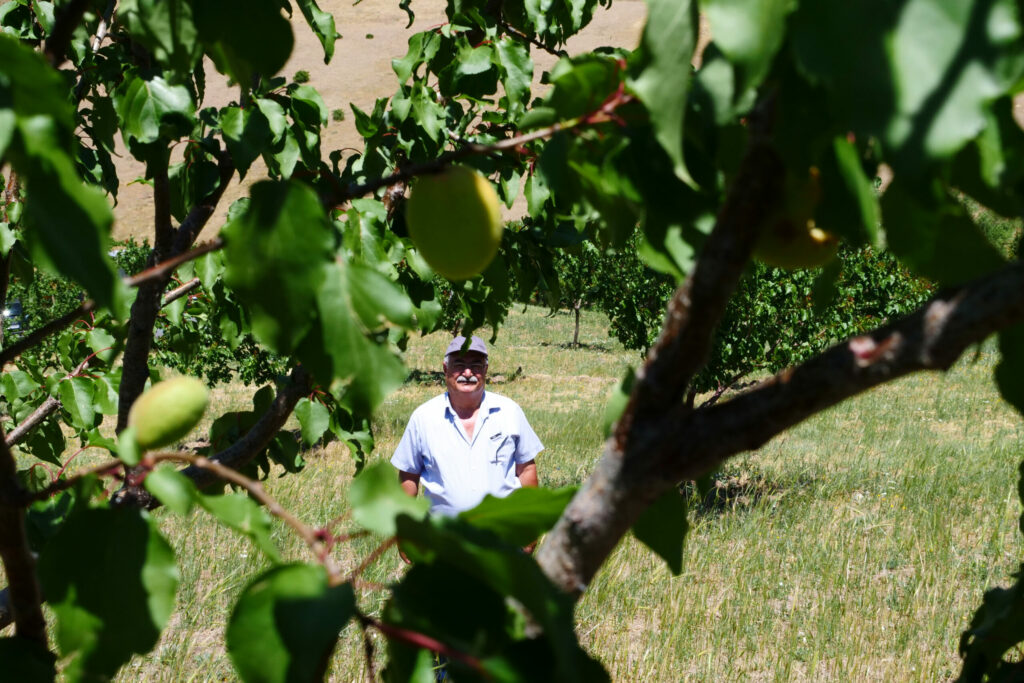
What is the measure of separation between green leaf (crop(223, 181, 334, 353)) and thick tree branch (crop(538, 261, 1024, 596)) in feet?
0.61

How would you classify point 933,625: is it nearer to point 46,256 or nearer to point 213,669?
point 213,669

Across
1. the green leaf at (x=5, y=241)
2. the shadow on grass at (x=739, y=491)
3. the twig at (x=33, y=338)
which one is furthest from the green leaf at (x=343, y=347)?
the shadow on grass at (x=739, y=491)

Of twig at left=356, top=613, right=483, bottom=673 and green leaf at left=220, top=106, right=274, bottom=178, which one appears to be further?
green leaf at left=220, top=106, right=274, bottom=178

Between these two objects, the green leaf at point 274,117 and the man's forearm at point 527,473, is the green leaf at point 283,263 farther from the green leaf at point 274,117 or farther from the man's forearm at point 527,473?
the man's forearm at point 527,473

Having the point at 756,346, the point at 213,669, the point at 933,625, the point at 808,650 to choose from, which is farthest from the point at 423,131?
the point at 756,346

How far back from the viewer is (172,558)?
1.65ft

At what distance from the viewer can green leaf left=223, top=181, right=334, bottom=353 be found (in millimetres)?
501

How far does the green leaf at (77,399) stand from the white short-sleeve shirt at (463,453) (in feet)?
4.57

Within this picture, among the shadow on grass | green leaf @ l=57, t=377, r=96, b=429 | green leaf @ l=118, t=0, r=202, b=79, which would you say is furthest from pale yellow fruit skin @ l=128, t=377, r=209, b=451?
the shadow on grass

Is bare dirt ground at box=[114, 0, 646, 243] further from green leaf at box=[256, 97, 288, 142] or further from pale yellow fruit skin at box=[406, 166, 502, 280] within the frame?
pale yellow fruit skin at box=[406, 166, 502, 280]

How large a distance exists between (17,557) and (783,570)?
4.00 metres

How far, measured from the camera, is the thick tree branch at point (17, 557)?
0.59 metres

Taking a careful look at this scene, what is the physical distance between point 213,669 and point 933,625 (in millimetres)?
2664

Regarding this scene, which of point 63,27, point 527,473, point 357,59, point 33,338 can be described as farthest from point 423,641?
point 357,59
